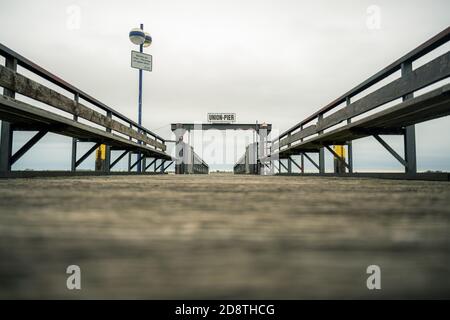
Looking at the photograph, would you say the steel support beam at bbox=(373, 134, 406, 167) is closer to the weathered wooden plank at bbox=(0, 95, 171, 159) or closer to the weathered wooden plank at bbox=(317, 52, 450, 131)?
the weathered wooden plank at bbox=(317, 52, 450, 131)

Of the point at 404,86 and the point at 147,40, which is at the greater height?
the point at 147,40

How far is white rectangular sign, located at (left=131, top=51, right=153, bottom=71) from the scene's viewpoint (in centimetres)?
1349

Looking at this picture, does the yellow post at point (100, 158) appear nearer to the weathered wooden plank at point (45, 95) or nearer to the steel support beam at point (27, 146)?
the weathered wooden plank at point (45, 95)

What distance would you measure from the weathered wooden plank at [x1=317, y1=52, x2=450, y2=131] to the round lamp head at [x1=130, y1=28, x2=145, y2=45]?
12838 mm

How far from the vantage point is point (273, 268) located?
306 millimetres

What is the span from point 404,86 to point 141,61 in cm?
1301

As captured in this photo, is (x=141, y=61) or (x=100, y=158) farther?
(x=141, y=61)

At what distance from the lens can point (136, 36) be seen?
46.9ft

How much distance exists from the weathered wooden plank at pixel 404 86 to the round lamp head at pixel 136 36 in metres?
12.8

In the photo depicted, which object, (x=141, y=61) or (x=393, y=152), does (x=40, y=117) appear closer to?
(x=393, y=152)

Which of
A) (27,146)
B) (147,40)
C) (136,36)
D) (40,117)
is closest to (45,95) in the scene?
(40,117)

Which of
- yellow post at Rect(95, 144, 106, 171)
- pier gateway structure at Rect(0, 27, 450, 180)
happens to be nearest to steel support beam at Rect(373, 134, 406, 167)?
pier gateway structure at Rect(0, 27, 450, 180)
